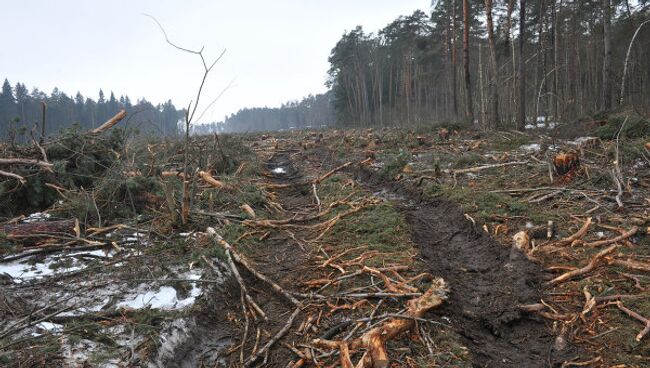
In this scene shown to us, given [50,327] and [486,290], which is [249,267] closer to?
[50,327]

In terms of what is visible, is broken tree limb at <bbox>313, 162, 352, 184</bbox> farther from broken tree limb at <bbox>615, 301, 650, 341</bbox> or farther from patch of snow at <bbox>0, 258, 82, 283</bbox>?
broken tree limb at <bbox>615, 301, 650, 341</bbox>

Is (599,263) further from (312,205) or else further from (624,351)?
(312,205)

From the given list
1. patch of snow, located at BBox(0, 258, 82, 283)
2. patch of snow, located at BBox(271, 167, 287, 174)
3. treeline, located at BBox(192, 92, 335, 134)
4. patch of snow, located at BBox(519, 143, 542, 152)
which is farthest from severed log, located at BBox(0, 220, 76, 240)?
treeline, located at BBox(192, 92, 335, 134)

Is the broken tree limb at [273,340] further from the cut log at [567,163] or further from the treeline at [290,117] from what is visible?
the treeline at [290,117]

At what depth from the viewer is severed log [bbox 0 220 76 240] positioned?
4743mm

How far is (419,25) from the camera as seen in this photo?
1412 inches

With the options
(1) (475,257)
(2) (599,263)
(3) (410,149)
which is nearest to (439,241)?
(1) (475,257)

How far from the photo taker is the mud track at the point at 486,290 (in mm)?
2834

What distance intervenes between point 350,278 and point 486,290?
1330mm

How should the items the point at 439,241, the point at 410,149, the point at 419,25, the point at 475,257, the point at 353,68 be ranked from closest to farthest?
the point at 475,257 < the point at 439,241 < the point at 410,149 < the point at 419,25 < the point at 353,68

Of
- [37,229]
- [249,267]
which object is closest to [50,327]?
[249,267]

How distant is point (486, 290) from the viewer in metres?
3.66

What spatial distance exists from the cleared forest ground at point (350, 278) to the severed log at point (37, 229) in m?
0.09

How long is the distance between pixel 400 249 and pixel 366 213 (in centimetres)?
153
